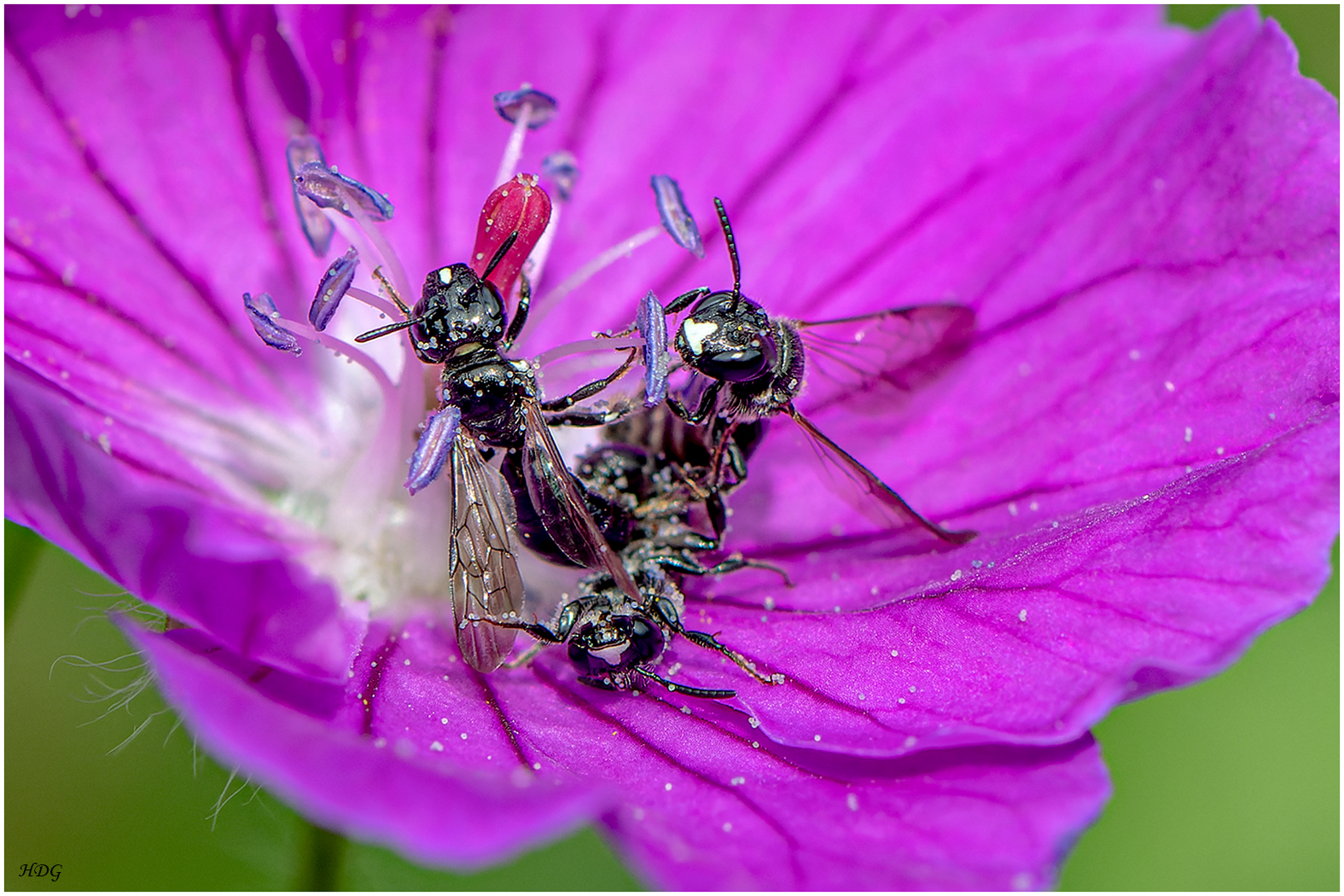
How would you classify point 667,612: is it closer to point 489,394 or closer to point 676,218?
point 489,394

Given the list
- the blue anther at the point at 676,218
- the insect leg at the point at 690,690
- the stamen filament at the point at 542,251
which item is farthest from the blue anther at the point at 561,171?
the insect leg at the point at 690,690

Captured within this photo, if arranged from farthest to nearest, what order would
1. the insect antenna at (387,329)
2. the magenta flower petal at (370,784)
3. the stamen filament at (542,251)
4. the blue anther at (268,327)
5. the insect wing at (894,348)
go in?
the stamen filament at (542,251) < the insect wing at (894,348) < the blue anther at (268,327) < the insect antenna at (387,329) < the magenta flower petal at (370,784)


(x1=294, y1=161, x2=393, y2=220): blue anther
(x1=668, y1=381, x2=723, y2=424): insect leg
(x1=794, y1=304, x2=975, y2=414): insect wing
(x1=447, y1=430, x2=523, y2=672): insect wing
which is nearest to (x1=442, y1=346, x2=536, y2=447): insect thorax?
(x1=447, y1=430, x2=523, y2=672): insect wing

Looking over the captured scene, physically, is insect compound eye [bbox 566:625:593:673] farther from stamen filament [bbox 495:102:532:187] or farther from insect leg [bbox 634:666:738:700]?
stamen filament [bbox 495:102:532:187]

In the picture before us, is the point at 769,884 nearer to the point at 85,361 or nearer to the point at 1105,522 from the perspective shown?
the point at 1105,522

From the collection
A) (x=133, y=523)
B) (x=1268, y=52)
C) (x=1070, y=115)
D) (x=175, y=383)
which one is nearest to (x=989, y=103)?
(x=1070, y=115)

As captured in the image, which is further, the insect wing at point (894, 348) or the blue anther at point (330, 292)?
the insect wing at point (894, 348)

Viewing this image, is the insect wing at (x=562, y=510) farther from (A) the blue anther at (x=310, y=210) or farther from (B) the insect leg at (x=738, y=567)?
(A) the blue anther at (x=310, y=210)

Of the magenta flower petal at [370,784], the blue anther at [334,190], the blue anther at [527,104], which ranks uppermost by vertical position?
the blue anther at [527,104]
